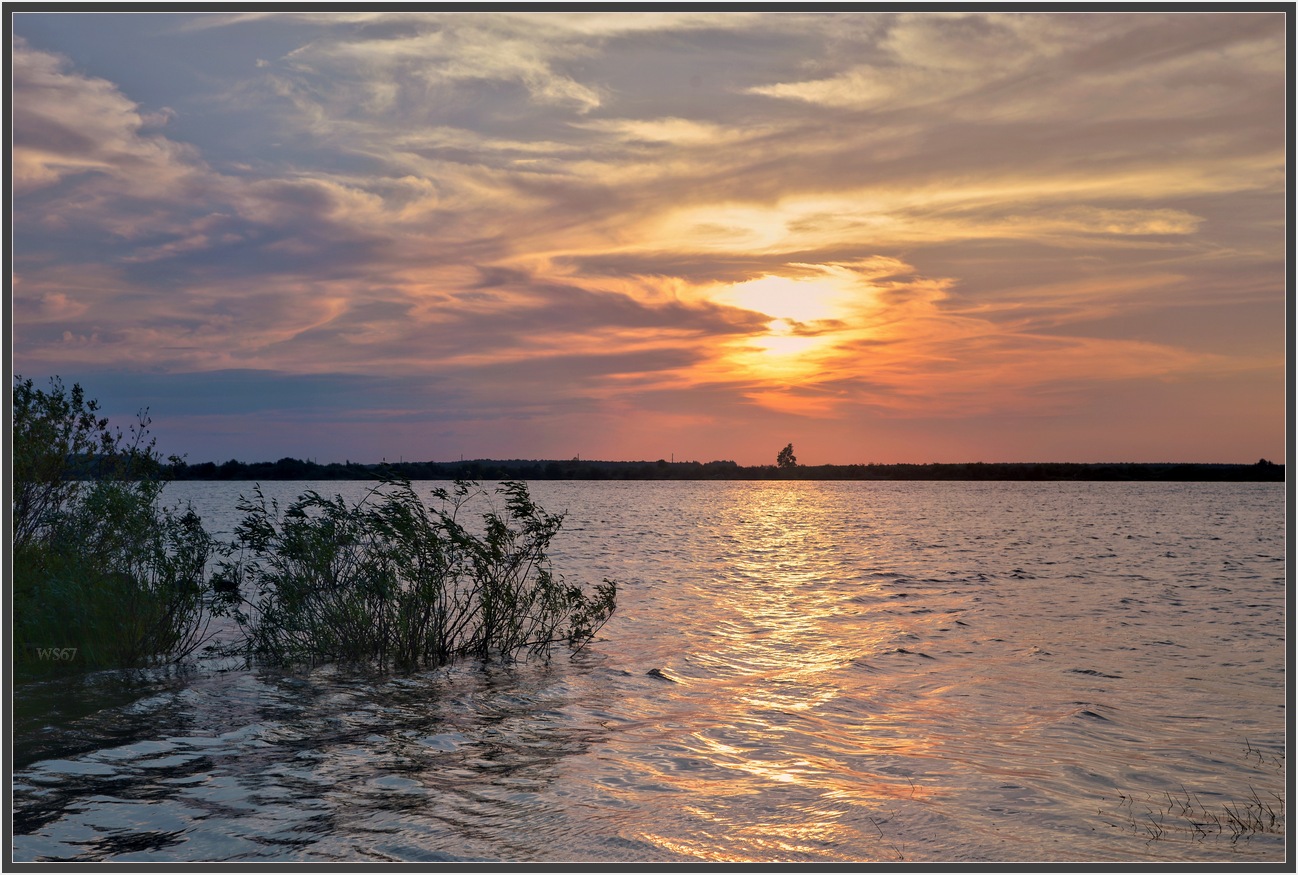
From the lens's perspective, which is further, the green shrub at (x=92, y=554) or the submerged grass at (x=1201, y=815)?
the green shrub at (x=92, y=554)

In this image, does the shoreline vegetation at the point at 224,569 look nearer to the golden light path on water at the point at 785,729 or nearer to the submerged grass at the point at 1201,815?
the golden light path on water at the point at 785,729

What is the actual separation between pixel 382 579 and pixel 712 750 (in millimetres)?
10701

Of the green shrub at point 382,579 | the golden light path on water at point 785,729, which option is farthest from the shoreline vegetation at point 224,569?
the golden light path on water at point 785,729

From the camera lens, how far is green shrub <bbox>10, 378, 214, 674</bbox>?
2059 cm

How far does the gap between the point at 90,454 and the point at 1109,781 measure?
2546 cm

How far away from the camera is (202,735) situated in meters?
15.3

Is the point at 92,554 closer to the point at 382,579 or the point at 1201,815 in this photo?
the point at 382,579

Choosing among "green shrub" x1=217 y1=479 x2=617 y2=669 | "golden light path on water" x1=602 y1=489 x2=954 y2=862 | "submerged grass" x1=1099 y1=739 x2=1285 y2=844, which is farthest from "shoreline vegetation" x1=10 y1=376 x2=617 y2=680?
"submerged grass" x1=1099 y1=739 x2=1285 y2=844

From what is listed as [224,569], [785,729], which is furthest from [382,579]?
[785,729]

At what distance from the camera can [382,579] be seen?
74.1 feet

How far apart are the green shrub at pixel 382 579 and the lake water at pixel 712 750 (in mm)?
1165

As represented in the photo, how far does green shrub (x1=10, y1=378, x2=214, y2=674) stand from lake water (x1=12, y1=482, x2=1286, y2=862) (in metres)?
1.41

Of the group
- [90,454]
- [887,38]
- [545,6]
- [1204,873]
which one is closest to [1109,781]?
[1204,873]

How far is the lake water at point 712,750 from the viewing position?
11.2 m
